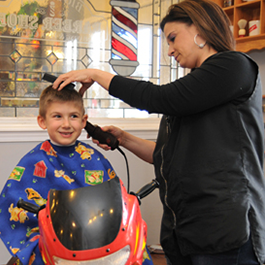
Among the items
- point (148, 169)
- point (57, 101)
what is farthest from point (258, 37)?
point (57, 101)

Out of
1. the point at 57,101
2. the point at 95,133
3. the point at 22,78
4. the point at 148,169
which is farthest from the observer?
the point at 148,169

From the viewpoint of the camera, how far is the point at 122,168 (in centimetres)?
269

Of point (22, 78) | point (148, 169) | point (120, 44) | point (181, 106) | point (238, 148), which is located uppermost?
point (120, 44)

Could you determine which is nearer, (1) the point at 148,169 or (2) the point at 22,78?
(2) the point at 22,78

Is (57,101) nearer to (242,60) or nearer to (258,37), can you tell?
(242,60)

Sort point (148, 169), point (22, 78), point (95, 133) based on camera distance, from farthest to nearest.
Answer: point (148, 169)
point (22, 78)
point (95, 133)

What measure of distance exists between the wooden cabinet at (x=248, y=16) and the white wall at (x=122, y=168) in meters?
1.14

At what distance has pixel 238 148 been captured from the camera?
1.17m

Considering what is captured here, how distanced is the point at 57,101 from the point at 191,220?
2.46 ft

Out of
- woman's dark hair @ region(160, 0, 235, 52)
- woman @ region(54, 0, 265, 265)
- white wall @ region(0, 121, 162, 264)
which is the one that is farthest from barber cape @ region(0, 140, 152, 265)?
white wall @ region(0, 121, 162, 264)

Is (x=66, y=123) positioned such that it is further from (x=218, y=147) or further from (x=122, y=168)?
(x=122, y=168)

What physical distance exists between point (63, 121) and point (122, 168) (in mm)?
1347

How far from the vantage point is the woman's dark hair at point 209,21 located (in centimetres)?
127

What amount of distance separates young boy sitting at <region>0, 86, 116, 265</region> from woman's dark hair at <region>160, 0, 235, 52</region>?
59 cm
